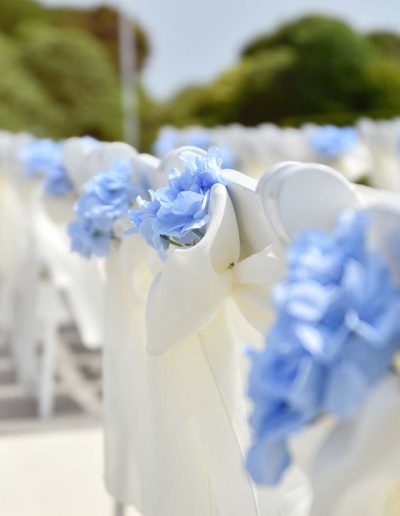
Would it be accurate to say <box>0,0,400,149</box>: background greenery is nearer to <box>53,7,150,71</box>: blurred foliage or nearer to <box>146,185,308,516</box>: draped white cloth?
<box>53,7,150,71</box>: blurred foliage

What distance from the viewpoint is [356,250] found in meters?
0.64

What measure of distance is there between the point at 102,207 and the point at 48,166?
1.14 meters

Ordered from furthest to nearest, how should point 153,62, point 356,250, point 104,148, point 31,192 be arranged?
1. point 153,62
2. point 31,192
3. point 104,148
4. point 356,250

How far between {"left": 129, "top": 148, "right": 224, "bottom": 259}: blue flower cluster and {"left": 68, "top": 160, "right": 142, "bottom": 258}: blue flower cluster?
1.24 feet

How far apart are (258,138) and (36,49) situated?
470 inches

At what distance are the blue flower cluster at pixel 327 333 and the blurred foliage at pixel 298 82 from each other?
1594cm

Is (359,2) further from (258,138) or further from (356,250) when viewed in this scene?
(356,250)

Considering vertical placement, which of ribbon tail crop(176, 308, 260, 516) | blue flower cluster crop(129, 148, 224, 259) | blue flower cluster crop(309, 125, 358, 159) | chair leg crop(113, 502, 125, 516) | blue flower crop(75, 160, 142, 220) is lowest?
blue flower cluster crop(309, 125, 358, 159)

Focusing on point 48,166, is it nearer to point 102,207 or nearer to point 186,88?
point 102,207

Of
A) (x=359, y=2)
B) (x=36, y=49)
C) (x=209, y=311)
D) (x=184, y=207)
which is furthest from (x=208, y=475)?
(x=359, y=2)

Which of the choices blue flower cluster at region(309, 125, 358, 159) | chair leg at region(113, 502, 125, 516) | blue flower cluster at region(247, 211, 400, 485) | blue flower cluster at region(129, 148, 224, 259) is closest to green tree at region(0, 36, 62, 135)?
blue flower cluster at region(309, 125, 358, 159)

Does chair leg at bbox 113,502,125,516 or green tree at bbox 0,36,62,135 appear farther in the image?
green tree at bbox 0,36,62,135

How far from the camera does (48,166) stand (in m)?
2.56

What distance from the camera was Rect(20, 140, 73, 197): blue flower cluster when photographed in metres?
2.14
